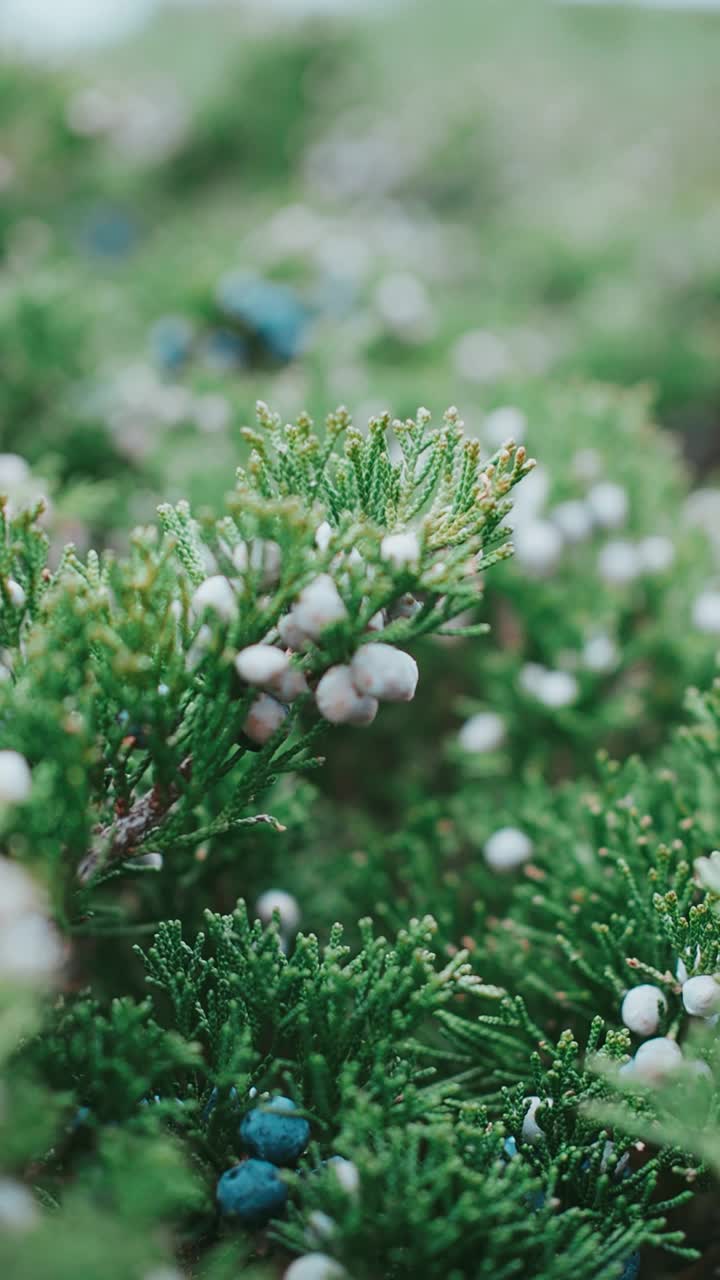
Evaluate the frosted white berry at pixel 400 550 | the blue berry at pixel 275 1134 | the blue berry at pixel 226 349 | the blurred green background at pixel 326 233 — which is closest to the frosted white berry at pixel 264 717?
the frosted white berry at pixel 400 550

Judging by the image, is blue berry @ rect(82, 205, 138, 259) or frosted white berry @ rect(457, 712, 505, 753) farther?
blue berry @ rect(82, 205, 138, 259)

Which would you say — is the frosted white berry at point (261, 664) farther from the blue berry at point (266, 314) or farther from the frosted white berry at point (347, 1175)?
the blue berry at point (266, 314)

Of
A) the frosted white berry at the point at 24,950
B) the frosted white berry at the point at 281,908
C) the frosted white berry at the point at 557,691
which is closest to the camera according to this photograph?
the frosted white berry at the point at 24,950

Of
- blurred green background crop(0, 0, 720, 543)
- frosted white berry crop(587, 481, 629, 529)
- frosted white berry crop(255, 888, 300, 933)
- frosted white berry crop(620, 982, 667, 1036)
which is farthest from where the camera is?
blurred green background crop(0, 0, 720, 543)

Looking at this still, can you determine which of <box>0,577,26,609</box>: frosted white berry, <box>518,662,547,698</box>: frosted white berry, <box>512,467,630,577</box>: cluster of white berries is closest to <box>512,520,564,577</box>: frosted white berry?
<box>512,467,630,577</box>: cluster of white berries

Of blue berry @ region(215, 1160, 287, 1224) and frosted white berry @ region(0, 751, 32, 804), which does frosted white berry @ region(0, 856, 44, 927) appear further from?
blue berry @ region(215, 1160, 287, 1224)

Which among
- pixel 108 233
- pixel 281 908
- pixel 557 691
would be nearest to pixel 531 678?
pixel 557 691

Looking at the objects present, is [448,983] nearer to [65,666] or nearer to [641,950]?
[641,950]
